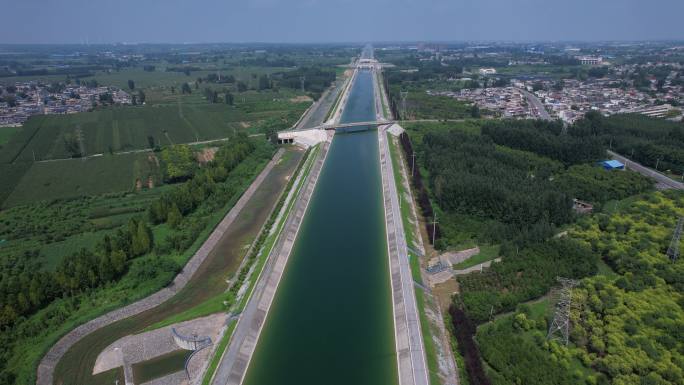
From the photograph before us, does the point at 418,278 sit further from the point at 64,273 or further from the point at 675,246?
the point at 64,273

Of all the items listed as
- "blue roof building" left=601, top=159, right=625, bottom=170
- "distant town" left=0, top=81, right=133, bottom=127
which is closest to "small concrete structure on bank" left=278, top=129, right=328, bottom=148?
"blue roof building" left=601, top=159, right=625, bottom=170

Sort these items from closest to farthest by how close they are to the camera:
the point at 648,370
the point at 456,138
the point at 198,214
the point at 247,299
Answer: the point at 648,370 → the point at 247,299 → the point at 198,214 → the point at 456,138

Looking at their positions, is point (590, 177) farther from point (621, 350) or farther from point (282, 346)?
point (282, 346)

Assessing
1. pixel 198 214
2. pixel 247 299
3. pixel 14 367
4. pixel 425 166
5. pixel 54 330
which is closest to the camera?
pixel 14 367

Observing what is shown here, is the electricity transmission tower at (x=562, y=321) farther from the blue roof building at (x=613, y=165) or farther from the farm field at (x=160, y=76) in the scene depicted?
the farm field at (x=160, y=76)

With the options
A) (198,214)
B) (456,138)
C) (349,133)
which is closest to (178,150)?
(198,214)

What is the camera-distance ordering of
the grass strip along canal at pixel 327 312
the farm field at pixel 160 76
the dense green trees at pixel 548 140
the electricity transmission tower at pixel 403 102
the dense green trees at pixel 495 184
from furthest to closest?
the farm field at pixel 160 76, the electricity transmission tower at pixel 403 102, the dense green trees at pixel 548 140, the dense green trees at pixel 495 184, the grass strip along canal at pixel 327 312

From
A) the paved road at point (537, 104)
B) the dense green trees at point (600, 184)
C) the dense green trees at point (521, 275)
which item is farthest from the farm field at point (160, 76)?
the dense green trees at point (521, 275)

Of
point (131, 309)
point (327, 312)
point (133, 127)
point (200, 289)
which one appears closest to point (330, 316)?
point (327, 312)
